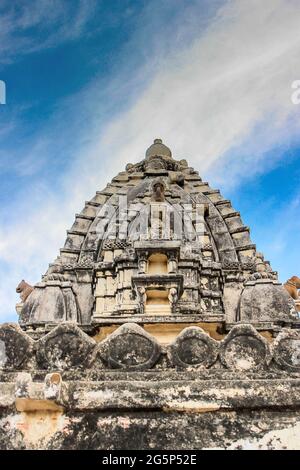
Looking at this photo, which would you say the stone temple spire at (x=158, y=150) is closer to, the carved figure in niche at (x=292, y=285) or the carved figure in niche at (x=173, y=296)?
the carved figure in niche at (x=292, y=285)

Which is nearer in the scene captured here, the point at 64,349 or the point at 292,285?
the point at 64,349

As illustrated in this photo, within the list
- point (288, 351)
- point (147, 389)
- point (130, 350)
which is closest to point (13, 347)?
point (130, 350)

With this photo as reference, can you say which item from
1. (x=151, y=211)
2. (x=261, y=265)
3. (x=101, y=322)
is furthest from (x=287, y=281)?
Answer: (x=101, y=322)

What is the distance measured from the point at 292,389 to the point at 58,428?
6.79 feet

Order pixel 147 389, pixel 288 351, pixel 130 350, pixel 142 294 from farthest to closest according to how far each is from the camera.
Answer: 1. pixel 142 294
2. pixel 130 350
3. pixel 288 351
4. pixel 147 389

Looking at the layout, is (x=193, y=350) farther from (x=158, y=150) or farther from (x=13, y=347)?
(x=158, y=150)

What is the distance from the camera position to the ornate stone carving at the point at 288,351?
4.26m

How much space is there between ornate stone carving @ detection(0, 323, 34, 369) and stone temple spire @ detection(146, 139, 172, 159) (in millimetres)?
18045

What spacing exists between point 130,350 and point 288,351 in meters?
1.52

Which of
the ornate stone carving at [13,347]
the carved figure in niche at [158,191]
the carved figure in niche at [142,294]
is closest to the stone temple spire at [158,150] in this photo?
the carved figure in niche at [158,191]

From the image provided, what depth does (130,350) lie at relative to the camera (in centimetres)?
446

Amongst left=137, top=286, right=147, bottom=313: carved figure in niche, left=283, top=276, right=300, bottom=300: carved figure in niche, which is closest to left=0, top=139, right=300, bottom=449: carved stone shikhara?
left=137, top=286, right=147, bottom=313: carved figure in niche

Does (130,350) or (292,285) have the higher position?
(292,285)

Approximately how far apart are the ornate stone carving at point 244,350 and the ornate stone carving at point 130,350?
0.66 metres
